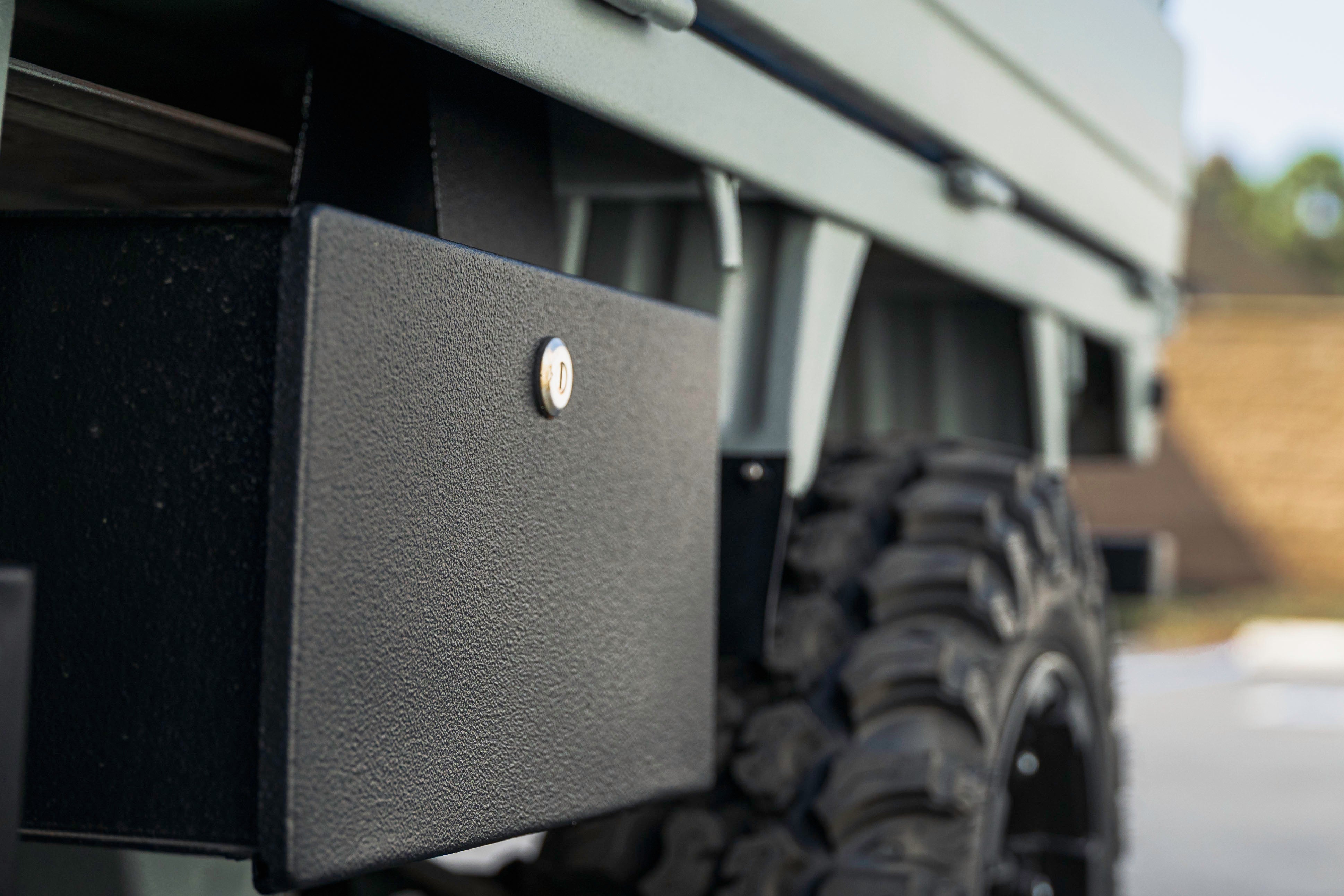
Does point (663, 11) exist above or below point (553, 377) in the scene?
above

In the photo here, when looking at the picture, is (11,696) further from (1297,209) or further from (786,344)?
(1297,209)

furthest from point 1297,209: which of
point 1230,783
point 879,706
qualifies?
point 879,706

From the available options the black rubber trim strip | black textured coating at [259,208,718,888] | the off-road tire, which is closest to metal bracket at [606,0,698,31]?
the black rubber trim strip

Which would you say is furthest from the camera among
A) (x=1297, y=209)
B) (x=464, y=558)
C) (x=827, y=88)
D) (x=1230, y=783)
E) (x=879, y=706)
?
(x=1297, y=209)

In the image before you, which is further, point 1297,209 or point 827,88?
point 1297,209

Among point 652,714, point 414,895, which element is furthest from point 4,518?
point 414,895

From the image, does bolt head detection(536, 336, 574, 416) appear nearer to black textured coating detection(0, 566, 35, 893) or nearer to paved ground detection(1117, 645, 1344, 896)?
black textured coating detection(0, 566, 35, 893)

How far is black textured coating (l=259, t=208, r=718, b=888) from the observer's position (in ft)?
3.41

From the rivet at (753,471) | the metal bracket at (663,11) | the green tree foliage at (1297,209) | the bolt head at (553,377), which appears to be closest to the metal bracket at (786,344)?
the rivet at (753,471)

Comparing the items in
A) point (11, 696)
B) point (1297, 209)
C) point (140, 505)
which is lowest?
point (11, 696)

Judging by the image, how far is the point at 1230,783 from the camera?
6.78 m

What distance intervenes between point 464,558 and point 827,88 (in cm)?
84

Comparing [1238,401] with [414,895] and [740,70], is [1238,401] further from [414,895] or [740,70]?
[740,70]

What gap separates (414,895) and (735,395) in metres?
1.75
